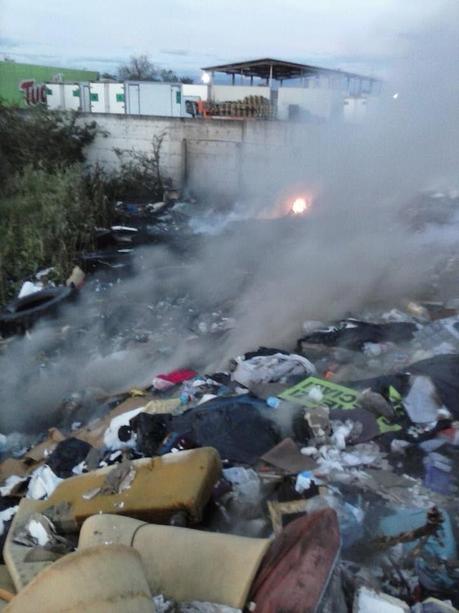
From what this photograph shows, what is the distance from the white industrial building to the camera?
16266 millimetres

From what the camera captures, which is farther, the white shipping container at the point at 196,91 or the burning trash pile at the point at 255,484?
the white shipping container at the point at 196,91

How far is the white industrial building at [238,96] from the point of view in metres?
16.3

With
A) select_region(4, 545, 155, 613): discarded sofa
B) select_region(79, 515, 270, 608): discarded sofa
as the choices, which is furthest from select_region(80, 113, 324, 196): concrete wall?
select_region(4, 545, 155, 613): discarded sofa

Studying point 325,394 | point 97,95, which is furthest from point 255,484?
point 97,95

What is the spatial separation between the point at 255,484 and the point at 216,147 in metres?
9.09

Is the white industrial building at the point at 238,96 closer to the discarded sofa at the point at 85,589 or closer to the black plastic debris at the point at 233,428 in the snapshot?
the black plastic debris at the point at 233,428

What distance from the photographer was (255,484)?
99.7 inches

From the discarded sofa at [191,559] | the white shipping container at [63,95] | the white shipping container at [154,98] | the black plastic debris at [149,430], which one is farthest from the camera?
the white shipping container at [154,98]

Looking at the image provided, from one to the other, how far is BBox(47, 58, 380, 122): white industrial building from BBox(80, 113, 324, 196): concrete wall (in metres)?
4.82

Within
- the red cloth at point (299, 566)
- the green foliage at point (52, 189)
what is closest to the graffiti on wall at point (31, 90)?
the green foliage at point (52, 189)

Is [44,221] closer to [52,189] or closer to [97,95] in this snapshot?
[52,189]

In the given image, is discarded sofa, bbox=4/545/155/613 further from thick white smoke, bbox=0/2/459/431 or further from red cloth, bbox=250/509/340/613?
thick white smoke, bbox=0/2/459/431

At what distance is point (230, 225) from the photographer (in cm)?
931

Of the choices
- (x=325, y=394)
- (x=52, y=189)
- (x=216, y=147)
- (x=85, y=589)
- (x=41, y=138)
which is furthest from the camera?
(x=41, y=138)
